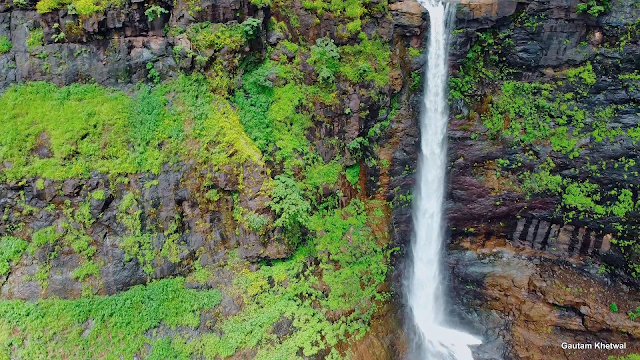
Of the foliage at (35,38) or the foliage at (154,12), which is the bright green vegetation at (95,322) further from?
the foliage at (154,12)

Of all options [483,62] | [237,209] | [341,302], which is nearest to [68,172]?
[237,209]

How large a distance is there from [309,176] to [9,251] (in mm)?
7942

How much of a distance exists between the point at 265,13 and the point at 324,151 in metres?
4.66

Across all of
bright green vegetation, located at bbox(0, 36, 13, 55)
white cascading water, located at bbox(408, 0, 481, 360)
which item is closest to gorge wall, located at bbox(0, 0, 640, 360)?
bright green vegetation, located at bbox(0, 36, 13, 55)

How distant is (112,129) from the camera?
10328mm

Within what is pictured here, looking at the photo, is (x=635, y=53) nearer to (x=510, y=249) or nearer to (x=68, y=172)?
(x=510, y=249)

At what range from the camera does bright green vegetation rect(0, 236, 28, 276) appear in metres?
9.30

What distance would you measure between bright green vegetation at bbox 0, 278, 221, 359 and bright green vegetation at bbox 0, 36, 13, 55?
6577 mm

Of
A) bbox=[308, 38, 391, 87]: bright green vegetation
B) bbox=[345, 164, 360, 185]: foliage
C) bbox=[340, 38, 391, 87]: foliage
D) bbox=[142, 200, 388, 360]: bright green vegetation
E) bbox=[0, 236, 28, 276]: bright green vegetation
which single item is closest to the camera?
bbox=[0, 236, 28, 276]: bright green vegetation

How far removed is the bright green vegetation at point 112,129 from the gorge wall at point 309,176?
2.2 inches

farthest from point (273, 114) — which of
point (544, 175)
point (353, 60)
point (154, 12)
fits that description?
point (544, 175)

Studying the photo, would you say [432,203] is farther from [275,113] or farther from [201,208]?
[201,208]

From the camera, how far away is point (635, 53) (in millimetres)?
12359

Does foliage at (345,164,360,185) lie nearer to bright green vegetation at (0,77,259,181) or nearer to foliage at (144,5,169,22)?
bright green vegetation at (0,77,259,181)
